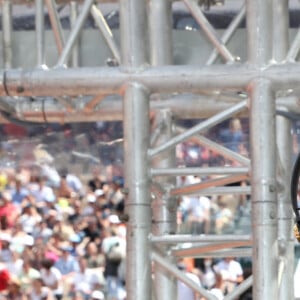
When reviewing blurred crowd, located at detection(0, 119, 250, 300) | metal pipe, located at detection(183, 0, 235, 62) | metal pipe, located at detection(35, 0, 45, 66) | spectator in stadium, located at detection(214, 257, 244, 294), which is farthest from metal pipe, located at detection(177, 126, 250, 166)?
spectator in stadium, located at detection(214, 257, 244, 294)

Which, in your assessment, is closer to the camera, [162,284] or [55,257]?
[162,284]

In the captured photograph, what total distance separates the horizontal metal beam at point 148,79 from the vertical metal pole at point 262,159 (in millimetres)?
87

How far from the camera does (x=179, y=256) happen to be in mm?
7445

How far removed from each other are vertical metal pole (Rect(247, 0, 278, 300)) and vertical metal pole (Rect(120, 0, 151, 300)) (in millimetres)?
630

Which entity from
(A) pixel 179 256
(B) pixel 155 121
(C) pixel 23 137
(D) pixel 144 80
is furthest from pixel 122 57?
(C) pixel 23 137

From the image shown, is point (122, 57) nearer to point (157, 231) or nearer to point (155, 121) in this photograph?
point (155, 121)

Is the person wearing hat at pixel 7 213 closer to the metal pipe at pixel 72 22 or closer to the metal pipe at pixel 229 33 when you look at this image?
the metal pipe at pixel 72 22

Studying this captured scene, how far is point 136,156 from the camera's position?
6727 mm

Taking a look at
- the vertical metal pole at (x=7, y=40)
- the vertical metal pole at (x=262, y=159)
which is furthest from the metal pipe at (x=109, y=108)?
the vertical metal pole at (x=262, y=159)

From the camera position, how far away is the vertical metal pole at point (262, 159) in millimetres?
6516

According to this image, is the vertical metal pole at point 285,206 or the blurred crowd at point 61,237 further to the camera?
the blurred crowd at point 61,237

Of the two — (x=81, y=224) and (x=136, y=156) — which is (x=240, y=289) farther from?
(x=81, y=224)

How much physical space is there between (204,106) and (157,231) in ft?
2.98

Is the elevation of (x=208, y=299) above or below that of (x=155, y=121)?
below
